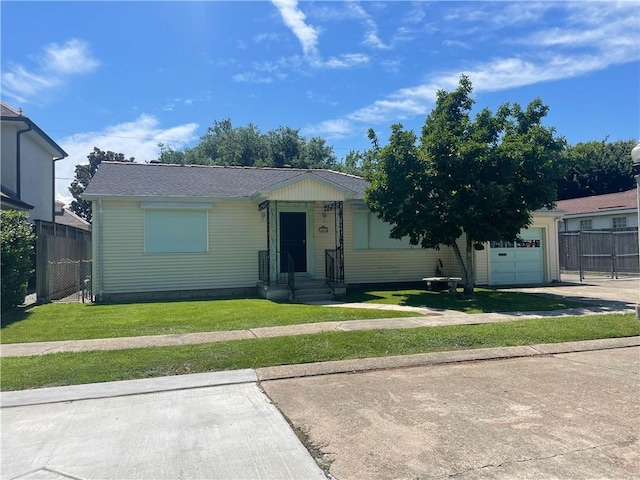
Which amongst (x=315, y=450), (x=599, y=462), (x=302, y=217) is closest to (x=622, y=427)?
(x=599, y=462)

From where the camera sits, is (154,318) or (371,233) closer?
(154,318)

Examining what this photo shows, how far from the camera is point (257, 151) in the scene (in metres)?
40.6

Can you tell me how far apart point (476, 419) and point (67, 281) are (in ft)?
48.2

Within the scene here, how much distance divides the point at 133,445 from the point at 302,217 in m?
11.7

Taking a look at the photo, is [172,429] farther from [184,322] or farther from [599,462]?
[184,322]

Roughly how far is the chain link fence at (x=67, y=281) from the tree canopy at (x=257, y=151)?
2466 cm

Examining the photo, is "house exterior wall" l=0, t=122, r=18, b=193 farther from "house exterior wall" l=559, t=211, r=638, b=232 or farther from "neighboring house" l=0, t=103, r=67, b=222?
"house exterior wall" l=559, t=211, r=638, b=232

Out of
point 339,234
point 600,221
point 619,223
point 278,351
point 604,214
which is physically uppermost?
point 604,214

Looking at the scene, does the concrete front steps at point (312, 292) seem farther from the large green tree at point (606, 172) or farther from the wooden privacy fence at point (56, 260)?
the large green tree at point (606, 172)

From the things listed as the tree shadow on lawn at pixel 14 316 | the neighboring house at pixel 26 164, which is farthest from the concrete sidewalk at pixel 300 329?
the neighboring house at pixel 26 164

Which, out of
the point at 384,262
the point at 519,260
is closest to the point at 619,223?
the point at 519,260

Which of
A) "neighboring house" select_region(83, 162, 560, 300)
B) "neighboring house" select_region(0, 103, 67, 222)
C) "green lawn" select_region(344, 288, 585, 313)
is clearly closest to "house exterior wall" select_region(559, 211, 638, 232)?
"neighboring house" select_region(83, 162, 560, 300)

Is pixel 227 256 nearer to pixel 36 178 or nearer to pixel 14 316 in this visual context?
pixel 14 316

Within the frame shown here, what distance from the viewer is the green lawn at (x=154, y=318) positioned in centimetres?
883
